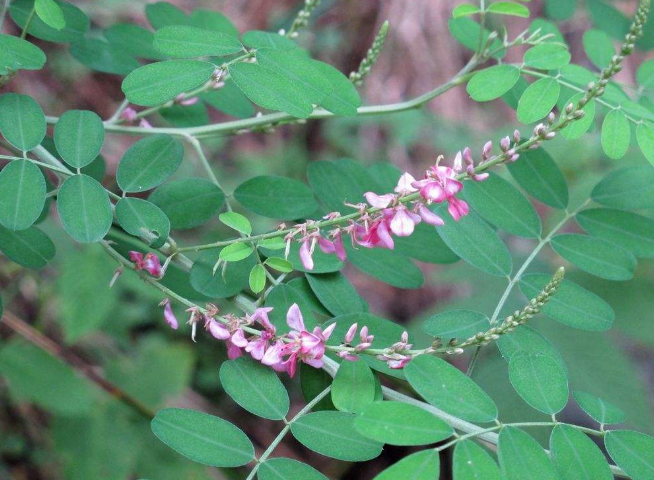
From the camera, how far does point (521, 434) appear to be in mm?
874

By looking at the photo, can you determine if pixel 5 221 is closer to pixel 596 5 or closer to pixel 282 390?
pixel 282 390

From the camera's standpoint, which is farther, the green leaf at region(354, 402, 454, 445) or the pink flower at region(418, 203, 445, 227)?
the pink flower at region(418, 203, 445, 227)

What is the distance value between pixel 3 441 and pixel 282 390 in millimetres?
1738

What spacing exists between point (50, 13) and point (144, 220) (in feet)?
1.16

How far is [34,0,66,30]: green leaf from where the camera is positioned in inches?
41.4

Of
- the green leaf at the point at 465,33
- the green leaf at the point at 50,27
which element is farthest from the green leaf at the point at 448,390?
the green leaf at the point at 50,27

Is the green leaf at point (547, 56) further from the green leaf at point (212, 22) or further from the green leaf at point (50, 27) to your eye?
the green leaf at point (50, 27)

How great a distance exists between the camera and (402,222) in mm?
902

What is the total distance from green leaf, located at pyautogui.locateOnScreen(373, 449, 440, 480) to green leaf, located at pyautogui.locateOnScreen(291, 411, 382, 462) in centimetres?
7

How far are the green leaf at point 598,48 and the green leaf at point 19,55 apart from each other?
1037 millimetres

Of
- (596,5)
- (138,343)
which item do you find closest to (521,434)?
(596,5)

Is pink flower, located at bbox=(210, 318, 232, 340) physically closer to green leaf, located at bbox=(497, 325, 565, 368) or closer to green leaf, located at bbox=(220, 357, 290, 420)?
green leaf, located at bbox=(220, 357, 290, 420)

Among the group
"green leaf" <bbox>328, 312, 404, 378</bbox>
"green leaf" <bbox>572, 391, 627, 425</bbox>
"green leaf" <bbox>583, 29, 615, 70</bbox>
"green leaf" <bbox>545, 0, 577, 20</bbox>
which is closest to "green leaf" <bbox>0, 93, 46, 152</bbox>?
"green leaf" <bbox>328, 312, 404, 378</bbox>

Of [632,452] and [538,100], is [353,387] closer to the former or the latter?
[632,452]
